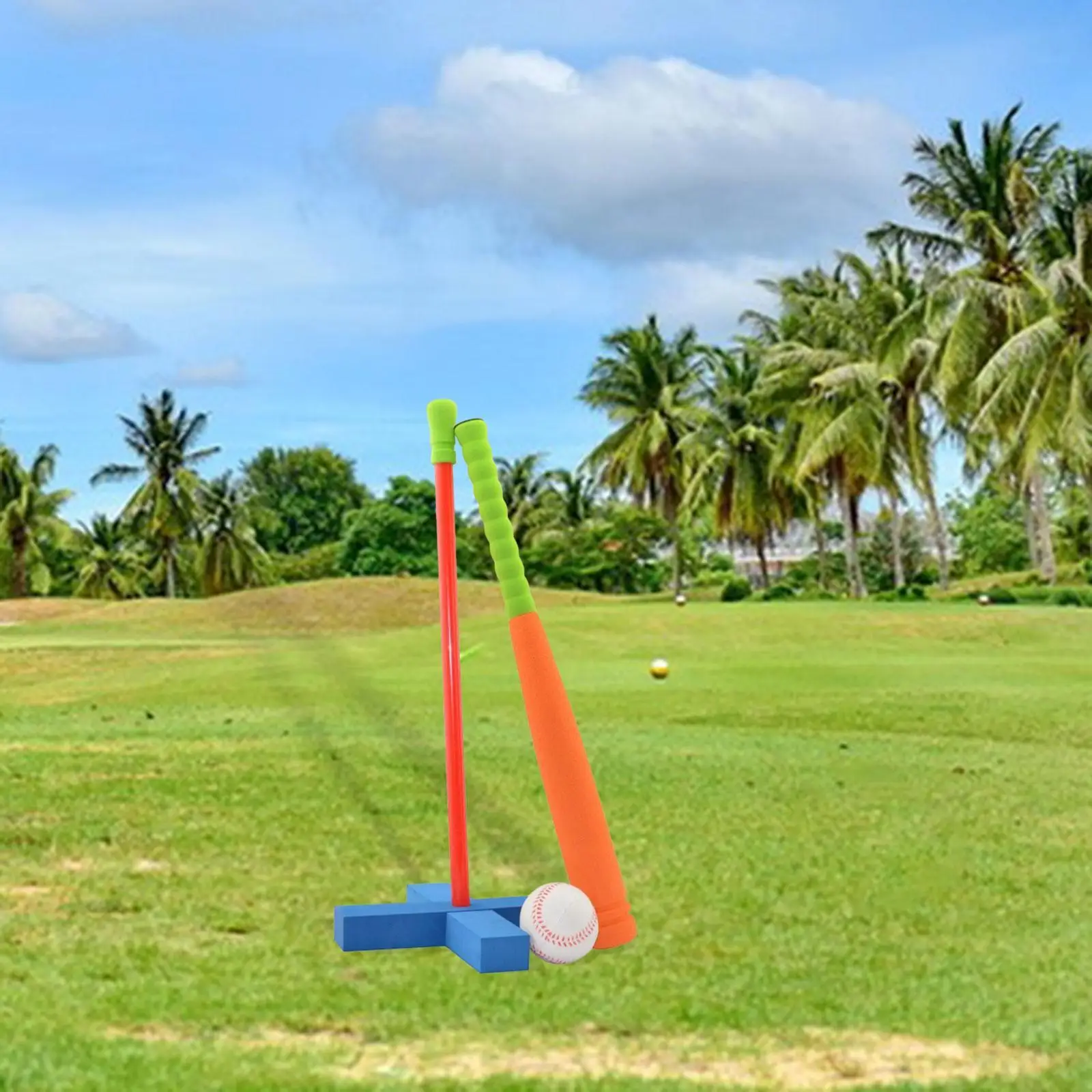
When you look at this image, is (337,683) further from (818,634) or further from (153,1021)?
(153,1021)

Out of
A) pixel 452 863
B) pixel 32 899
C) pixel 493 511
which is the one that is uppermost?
pixel 493 511

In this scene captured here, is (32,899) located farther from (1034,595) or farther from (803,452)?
(803,452)

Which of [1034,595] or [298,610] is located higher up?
[298,610]

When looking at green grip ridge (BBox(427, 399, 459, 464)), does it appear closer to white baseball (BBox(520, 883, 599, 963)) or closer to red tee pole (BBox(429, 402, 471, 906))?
red tee pole (BBox(429, 402, 471, 906))

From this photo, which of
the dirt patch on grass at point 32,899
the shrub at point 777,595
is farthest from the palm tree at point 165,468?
the dirt patch on grass at point 32,899

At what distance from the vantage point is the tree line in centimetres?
3688

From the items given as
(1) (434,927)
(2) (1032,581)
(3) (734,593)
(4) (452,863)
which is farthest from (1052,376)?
(1) (434,927)

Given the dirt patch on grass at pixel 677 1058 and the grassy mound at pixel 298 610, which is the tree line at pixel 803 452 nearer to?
the grassy mound at pixel 298 610

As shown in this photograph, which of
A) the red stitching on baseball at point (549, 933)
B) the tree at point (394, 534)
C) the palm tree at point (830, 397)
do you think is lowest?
the red stitching on baseball at point (549, 933)

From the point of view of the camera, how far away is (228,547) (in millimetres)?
54281

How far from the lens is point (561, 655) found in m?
25.1

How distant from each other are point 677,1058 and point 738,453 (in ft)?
149

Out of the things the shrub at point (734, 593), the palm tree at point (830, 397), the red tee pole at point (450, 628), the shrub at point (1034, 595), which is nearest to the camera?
the red tee pole at point (450, 628)

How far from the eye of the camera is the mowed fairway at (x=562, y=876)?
4898 mm
